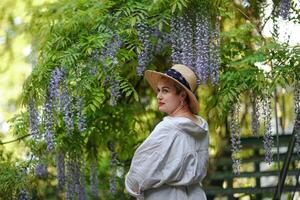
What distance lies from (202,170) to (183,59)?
54.7 inches

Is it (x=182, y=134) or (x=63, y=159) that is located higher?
(x=182, y=134)

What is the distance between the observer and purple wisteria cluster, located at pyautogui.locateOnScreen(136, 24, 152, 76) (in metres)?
4.59

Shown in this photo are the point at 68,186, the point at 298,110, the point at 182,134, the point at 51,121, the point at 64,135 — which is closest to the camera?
the point at 182,134

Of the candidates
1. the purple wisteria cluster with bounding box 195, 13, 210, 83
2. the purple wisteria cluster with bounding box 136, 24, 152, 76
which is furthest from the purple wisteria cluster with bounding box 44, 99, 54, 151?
the purple wisteria cluster with bounding box 195, 13, 210, 83

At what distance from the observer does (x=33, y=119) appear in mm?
4859

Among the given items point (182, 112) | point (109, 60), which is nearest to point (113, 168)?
point (109, 60)

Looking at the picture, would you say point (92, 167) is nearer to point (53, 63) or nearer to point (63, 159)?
point (63, 159)

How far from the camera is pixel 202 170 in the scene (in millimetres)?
3359

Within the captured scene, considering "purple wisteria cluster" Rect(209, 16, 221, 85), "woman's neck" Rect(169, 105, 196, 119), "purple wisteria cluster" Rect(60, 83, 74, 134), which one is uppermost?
"woman's neck" Rect(169, 105, 196, 119)

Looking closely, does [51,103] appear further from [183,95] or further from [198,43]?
[183,95]

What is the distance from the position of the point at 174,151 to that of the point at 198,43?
1.51 m

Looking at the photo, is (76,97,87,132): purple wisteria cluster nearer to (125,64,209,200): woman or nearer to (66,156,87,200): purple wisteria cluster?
(66,156,87,200): purple wisteria cluster

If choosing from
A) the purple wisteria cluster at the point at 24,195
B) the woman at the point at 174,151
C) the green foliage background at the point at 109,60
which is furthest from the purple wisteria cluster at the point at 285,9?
the purple wisteria cluster at the point at 24,195

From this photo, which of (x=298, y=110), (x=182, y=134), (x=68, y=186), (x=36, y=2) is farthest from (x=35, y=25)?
(x=182, y=134)
